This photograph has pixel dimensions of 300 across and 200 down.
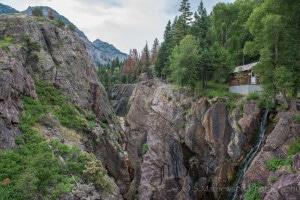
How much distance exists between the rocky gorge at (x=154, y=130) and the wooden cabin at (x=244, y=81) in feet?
11.4

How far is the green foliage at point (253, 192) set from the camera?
19641 mm

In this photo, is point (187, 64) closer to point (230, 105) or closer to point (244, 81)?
point (244, 81)

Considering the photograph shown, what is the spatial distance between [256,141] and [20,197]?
22.0 meters

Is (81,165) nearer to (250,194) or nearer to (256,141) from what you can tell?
(250,194)

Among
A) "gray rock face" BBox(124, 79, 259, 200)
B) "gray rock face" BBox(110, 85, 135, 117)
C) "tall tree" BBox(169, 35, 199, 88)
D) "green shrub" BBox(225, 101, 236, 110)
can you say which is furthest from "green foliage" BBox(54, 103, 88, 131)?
"gray rock face" BBox(110, 85, 135, 117)

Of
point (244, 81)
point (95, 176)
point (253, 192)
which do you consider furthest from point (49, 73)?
point (244, 81)

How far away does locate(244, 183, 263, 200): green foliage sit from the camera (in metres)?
19.6

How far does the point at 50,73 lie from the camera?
95.5 feet

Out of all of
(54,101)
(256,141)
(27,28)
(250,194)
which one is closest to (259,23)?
(256,141)

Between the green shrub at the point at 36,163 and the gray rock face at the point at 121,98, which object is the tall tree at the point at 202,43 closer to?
the green shrub at the point at 36,163

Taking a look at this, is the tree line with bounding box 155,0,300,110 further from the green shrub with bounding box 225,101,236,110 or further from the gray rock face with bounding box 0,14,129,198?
the gray rock face with bounding box 0,14,129,198

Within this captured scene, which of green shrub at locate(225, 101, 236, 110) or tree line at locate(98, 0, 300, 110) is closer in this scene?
tree line at locate(98, 0, 300, 110)

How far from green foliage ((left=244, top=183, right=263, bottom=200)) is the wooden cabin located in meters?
13.5

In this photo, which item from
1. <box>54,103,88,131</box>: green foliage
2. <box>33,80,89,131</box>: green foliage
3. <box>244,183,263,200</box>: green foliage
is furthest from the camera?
<box>33,80,89,131</box>: green foliage
